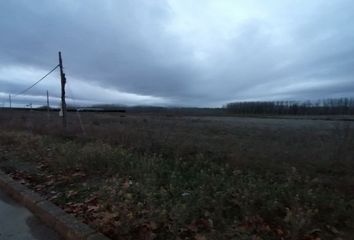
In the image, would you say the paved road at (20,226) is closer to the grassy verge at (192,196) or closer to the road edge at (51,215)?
the road edge at (51,215)

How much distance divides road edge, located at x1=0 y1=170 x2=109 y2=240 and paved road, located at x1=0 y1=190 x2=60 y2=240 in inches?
3.2

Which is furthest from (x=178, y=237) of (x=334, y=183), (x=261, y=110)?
(x=261, y=110)

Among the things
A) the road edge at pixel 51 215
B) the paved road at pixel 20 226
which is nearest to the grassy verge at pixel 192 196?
the road edge at pixel 51 215

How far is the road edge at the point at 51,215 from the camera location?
3743 millimetres

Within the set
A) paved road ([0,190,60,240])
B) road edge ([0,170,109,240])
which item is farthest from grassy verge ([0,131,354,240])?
paved road ([0,190,60,240])

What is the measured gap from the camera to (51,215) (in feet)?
14.3

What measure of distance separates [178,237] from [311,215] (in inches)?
73.0

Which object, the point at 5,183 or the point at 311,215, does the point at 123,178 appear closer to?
the point at 5,183

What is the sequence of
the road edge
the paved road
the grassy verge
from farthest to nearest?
the paved road → the grassy verge → the road edge

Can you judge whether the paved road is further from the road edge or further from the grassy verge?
the grassy verge

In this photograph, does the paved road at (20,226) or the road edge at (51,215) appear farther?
the paved road at (20,226)

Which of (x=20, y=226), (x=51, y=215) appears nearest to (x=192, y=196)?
(x=51, y=215)

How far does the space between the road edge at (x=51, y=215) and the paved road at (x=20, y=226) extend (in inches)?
3.2

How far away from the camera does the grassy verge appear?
12.9 ft
